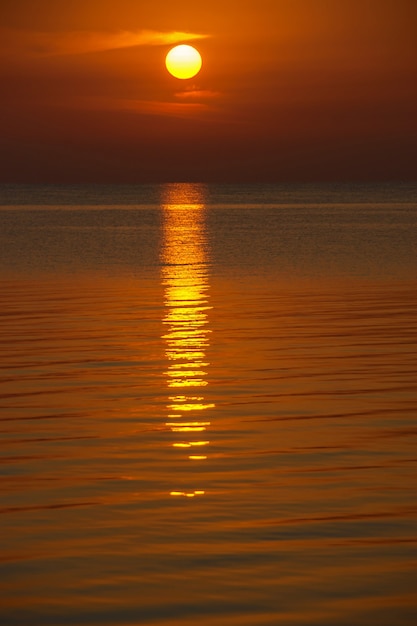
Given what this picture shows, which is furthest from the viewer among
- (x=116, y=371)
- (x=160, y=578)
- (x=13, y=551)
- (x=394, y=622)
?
(x=116, y=371)

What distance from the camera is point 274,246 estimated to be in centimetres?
5744

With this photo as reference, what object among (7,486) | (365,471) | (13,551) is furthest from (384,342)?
(13,551)

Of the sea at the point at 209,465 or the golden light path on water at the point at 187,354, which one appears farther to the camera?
the golden light path on water at the point at 187,354

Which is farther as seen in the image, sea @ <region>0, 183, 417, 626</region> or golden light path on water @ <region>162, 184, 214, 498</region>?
golden light path on water @ <region>162, 184, 214, 498</region>

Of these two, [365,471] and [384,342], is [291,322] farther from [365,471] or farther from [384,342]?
[365,471]

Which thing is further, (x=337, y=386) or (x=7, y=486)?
(x=337, y=386)

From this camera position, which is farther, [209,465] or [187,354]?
[187,354]

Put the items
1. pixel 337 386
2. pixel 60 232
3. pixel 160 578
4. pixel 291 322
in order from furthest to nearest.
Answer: pixel 60 232 < pixel 291 322 < pixel 337 386 < pixel 160 578

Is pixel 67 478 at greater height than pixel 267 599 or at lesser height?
greater

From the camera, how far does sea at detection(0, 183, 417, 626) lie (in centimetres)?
812

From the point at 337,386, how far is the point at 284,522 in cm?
646

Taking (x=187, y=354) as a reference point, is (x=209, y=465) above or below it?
below

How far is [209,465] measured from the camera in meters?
11.6

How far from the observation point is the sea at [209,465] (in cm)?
812
